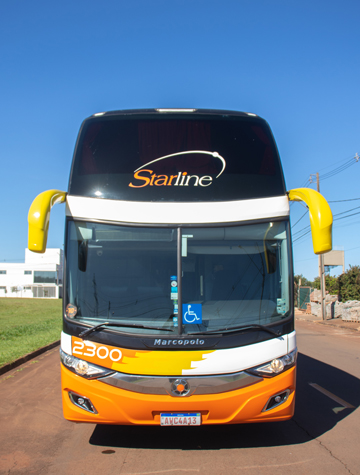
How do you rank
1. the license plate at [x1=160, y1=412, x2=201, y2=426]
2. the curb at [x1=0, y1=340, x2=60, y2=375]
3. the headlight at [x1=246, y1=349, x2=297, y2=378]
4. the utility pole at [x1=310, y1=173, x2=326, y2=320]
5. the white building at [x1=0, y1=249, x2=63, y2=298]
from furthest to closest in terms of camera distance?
1. the white building at [x1=0, y1=249, x2=63, y2=298]
2. the utility pole at [x1=310, y1=173, x2=326, y2=320]
3. the curb at [x1=0, y1=340, x2=60, y2=375]
4. the headlight at [x1=246, y1=349, x2=297, y2=378]
5. the license plate at [x1=160, y1=412, x2=201, y2=426]

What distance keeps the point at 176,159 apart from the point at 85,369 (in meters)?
2.60

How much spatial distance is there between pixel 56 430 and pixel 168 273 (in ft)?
8.91

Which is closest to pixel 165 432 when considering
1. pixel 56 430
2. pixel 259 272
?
pixel 56 430

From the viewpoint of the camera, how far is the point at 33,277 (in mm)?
94312

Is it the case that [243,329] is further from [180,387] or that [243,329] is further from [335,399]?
[335,399]

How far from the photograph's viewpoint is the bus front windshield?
4832mm

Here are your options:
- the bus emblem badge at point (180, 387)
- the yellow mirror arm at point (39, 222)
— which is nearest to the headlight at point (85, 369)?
the bus emblem badge at point (180, 387)

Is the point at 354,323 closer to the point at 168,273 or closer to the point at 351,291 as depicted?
the point at 351,291

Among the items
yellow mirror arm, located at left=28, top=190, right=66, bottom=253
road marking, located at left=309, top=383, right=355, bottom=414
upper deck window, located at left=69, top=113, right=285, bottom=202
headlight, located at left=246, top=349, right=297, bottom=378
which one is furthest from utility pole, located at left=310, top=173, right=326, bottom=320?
yellow mirror arm, located at left=28, top=190, right=66, bottom=253

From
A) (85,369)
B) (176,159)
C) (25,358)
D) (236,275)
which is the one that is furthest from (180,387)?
(25,358)

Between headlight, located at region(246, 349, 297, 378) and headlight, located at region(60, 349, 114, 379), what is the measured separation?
152cm

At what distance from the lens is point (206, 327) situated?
473cm

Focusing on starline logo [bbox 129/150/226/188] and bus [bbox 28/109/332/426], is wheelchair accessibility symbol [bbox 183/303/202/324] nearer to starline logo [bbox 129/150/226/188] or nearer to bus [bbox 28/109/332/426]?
bus [bbox 28/109/332/426]

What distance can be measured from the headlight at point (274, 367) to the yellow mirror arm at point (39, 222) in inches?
101
